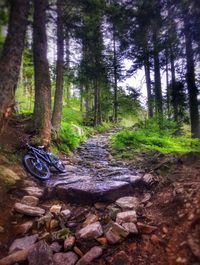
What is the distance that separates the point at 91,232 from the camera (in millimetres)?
4188

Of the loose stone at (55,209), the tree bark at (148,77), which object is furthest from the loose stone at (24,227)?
the tree bark at (148,77)

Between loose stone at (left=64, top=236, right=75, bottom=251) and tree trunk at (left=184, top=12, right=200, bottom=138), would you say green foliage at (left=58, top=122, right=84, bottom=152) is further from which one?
loose stone at (left=64, top=236, right=75, bottom=251)

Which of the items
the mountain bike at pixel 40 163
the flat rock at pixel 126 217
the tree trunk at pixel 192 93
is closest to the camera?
the flat rock at pixel 126 217

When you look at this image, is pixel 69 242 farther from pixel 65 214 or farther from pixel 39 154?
pixel 39 154

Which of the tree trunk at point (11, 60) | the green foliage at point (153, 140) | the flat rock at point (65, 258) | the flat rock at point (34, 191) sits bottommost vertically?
the flat rock at point (65, 258)

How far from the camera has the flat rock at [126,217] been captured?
4414mm

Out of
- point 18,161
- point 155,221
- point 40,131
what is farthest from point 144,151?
point 155,221

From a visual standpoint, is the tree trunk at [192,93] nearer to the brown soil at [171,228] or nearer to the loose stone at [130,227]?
the brown soil at [171,228]

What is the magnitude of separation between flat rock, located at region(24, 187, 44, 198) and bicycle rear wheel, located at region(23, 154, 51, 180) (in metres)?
0.60

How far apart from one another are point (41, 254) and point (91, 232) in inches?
33.0

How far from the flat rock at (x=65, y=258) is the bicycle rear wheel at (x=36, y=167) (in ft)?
9.71

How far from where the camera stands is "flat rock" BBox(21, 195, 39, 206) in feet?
18.0

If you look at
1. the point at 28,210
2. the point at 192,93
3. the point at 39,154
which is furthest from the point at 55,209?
the point at 192,93

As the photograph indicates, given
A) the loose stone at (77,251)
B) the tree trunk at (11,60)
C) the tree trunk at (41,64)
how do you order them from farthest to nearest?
the tree trunk at (41,64) → the tree trunk at (11,60) → the loose stone at (77,251)
